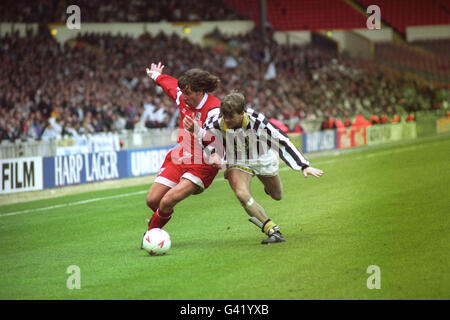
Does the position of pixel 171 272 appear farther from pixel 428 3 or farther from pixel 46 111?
pixel 428 3

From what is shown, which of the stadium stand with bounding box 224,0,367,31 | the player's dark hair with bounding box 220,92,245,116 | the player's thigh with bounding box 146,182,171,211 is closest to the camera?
the player's dark hair with bounding box 220,92,245,116

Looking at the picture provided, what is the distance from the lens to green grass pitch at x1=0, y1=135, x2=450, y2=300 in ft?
21.6

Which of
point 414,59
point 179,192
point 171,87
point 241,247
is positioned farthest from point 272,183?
point 414,59

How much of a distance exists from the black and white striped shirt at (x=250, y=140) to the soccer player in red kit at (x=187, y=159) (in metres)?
0.17

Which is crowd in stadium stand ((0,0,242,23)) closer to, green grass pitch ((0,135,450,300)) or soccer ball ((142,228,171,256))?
green grass pitch ((0,135,450,300))

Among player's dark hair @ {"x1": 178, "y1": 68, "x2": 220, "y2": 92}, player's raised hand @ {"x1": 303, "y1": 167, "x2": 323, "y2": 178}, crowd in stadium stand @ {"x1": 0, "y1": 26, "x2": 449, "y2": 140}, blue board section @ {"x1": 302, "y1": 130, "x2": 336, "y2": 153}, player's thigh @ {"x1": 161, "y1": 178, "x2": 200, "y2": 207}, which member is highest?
crowd in stadium stand @ {"x1": 0, "y1": 26, "x2": 449, "y2": 140}

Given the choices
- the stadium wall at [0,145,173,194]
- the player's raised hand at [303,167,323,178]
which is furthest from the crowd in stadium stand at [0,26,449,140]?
the player's raised hand at [303,167,323,178]

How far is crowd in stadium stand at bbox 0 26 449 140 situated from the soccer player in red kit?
452 inches

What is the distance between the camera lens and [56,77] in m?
26.5

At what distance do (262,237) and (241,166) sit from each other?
1318 mm

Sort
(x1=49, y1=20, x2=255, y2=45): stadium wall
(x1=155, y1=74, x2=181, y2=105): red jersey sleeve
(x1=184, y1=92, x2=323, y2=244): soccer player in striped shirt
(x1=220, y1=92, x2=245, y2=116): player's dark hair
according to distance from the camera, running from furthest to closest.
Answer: (x1=49, y1=20, x2=255, y2=45): stadium wall
(x1=155, y1=74, x2=181, y2=105): red jersey sleeve
(x1=184, y1=92, x2=323, y2=244): soccer player in striped shirt
(x1=220, y1=92, x2=245, y2=116): player's dark hair

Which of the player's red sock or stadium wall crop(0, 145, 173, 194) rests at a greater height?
stadium wall crop(0, 145, 173, 194)

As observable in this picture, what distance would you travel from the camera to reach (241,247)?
8.67 m

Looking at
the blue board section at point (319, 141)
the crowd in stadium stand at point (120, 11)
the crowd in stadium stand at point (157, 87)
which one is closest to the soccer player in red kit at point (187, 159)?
the crowd in stadium stand at point (157, 87)
